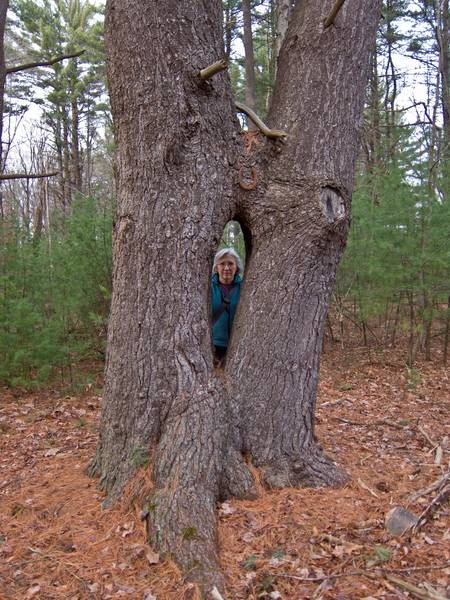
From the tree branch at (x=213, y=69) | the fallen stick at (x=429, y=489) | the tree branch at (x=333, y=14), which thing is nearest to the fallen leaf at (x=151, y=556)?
the fallen stick at (x=429, y=489)

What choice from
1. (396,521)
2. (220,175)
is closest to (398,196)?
(220,175)

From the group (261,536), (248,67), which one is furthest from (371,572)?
(248,67)

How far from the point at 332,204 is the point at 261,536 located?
7.85ft

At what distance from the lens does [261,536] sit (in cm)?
314

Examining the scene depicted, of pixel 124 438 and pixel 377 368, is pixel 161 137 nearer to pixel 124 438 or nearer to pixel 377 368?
pixel 124 438

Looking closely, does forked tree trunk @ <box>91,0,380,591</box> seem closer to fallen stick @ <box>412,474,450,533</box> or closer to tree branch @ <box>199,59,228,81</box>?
tree branch @ <box>199,59,228,81</box>

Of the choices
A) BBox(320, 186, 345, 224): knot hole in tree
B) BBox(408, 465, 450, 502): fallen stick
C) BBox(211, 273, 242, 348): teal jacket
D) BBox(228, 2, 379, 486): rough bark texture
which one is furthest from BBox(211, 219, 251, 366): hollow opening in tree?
BBox(408, 465, 450, 502): fallen stick

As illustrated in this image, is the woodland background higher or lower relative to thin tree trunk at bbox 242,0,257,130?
lower

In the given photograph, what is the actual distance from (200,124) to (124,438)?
2334mm

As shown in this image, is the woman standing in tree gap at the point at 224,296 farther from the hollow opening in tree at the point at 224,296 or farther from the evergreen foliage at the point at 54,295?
the evergreen foliage at the point at 54,295

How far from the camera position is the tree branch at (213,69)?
3281mm

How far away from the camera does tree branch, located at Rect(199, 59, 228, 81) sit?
3281 millimetres

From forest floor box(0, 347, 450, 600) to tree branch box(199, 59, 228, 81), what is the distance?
9.78 feet

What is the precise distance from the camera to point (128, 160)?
11.8 feet
